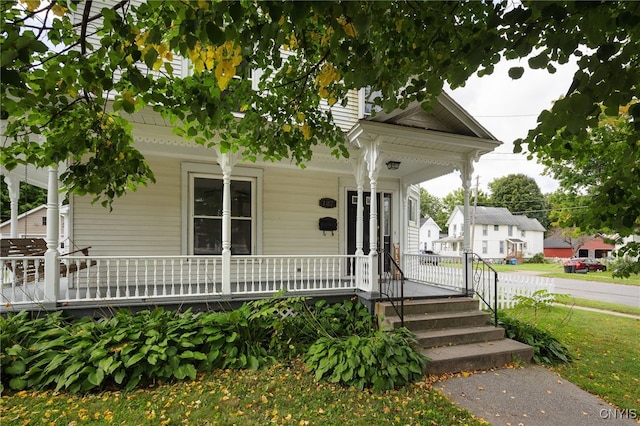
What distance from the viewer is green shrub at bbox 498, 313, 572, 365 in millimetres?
4947

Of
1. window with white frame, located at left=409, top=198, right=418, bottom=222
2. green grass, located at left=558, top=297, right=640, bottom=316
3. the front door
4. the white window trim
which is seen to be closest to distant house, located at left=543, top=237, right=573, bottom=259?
green grass, located at left=558, top=297, right=640, bottom=316

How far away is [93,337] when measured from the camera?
419 cm

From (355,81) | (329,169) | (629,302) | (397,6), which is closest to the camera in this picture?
(355,81)

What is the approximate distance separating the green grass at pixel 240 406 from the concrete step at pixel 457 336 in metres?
0.96

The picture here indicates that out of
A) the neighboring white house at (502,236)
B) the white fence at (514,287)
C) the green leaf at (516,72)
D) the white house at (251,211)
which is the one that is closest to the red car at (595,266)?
the neighboring white house at (502,236)

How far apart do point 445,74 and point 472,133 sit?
4869mm

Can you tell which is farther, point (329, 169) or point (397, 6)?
point (329, 169)

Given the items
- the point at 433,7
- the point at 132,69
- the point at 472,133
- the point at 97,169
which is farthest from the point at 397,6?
the point at 472,133

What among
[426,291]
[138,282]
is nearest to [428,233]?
[426,291]

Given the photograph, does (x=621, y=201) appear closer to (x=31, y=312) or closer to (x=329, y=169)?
(x=329, y=169)

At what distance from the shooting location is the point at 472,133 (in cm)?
635

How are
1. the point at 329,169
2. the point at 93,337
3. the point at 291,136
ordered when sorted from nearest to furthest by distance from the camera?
the point at 291,136, the point at 93,337, the point at 329,169

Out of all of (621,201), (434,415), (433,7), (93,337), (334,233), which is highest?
(433,7)

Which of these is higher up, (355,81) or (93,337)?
(355,81)
